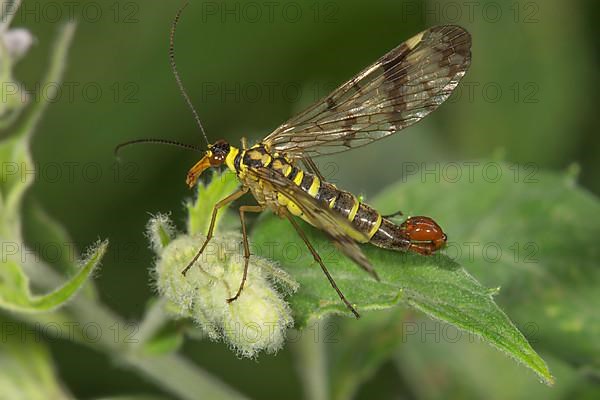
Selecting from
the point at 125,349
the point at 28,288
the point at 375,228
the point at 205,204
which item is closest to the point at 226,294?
the point at 205,204

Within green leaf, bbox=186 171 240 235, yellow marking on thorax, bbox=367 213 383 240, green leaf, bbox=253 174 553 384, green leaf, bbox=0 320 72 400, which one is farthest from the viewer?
green leaf, bbox=0 320 72 400

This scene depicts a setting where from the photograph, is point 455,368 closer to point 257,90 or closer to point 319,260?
point 319,260

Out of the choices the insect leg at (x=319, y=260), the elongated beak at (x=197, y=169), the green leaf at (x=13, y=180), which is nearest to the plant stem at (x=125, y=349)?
the green leaf at (x=13, y=180)

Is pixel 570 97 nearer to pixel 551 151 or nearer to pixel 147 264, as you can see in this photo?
pixel 551 151

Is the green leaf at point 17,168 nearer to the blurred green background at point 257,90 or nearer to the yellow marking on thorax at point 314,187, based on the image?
the yellow marking on thorax at point 314,187

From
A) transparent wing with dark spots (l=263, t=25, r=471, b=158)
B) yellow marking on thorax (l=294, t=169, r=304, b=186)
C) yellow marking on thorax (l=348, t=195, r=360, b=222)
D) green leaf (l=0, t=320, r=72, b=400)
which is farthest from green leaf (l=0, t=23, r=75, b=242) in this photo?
yellow marking on thorax (l=348, t=195, r=360, b=222)

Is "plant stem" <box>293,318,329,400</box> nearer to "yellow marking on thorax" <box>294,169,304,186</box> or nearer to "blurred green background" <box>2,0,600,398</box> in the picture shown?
"yellow marking on thorax" <box>294,169,304,186</box>

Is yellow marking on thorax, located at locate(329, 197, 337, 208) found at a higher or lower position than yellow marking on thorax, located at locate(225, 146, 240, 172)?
lower
